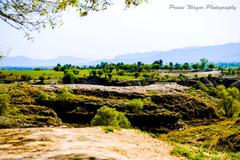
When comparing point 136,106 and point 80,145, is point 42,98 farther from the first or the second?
point 80,145

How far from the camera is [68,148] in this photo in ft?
58.4

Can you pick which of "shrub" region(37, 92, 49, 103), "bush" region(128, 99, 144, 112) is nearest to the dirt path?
"bush" region(128, 99, 144, 112)

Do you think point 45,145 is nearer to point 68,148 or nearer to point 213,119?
point 68,148

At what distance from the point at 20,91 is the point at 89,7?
156797mm

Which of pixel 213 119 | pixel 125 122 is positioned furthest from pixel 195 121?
pixel 125 122

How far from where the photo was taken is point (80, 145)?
742 inches

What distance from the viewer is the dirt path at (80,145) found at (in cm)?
1648

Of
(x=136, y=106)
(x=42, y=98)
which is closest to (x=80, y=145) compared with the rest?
(x=136, y=106)

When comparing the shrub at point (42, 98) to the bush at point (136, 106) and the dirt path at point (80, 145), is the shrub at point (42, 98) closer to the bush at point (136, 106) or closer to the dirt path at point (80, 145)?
the bush at point (136, 106)

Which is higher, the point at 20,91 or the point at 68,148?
the point at 68,148

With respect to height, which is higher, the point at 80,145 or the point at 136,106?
the point at 80,145

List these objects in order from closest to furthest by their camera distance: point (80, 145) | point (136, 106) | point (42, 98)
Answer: point (80, 145)
point (136, 106)
point (42, 98)

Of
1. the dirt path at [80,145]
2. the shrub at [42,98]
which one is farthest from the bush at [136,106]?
the dirt path at [80,145]

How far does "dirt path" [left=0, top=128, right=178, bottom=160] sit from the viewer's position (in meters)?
16.5
